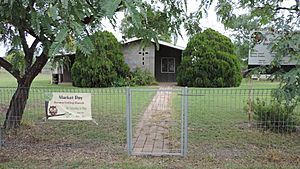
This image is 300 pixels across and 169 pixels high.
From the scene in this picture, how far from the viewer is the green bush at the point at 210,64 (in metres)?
20.6

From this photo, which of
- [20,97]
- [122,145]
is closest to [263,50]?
[122,145]

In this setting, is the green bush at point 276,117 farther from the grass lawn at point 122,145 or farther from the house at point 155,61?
the house at point 155,61

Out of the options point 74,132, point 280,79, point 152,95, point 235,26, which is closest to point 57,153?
point 74,132

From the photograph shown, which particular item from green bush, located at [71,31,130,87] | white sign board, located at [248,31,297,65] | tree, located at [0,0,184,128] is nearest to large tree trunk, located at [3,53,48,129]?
tree, located at [0,0,184,128]

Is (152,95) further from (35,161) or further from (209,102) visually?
(35,161)

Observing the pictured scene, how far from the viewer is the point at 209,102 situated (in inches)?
454

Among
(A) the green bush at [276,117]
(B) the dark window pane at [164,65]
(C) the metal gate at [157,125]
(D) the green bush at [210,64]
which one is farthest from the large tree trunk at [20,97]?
(B) the dark window pane at [164,65]

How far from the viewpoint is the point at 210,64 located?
68.0 ft

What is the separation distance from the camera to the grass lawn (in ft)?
18.0

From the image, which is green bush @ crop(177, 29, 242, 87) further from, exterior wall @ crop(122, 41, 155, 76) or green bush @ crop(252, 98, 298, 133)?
green bush @ crop(252, 98, 298, 133)

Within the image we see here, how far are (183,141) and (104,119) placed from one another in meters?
3.83

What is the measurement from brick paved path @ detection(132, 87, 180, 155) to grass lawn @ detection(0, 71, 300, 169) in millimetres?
341

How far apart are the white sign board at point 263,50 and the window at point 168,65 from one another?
19202 mm

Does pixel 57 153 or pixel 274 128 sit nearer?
pixel 57 153
